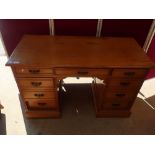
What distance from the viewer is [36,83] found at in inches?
60.7

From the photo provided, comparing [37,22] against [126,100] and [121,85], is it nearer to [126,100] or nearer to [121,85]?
[121,85]

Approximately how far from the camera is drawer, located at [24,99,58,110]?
1.73 m

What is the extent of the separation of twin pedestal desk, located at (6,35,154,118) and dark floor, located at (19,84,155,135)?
0.10m

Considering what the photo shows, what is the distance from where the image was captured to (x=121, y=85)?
63.5 inches

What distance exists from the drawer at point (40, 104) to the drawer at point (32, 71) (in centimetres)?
39

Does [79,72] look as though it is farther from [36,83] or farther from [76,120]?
[76,120]

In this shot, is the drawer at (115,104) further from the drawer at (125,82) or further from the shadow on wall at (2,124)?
the shadow on wall at (2,124)

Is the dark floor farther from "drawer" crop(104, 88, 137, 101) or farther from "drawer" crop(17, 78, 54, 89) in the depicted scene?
"drawer" crop(17, 78, 54, 89)

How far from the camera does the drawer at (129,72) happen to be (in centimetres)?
147

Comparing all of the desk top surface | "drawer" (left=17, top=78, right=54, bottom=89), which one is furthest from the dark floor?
the desk top surface

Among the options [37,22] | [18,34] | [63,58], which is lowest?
[63,58]
